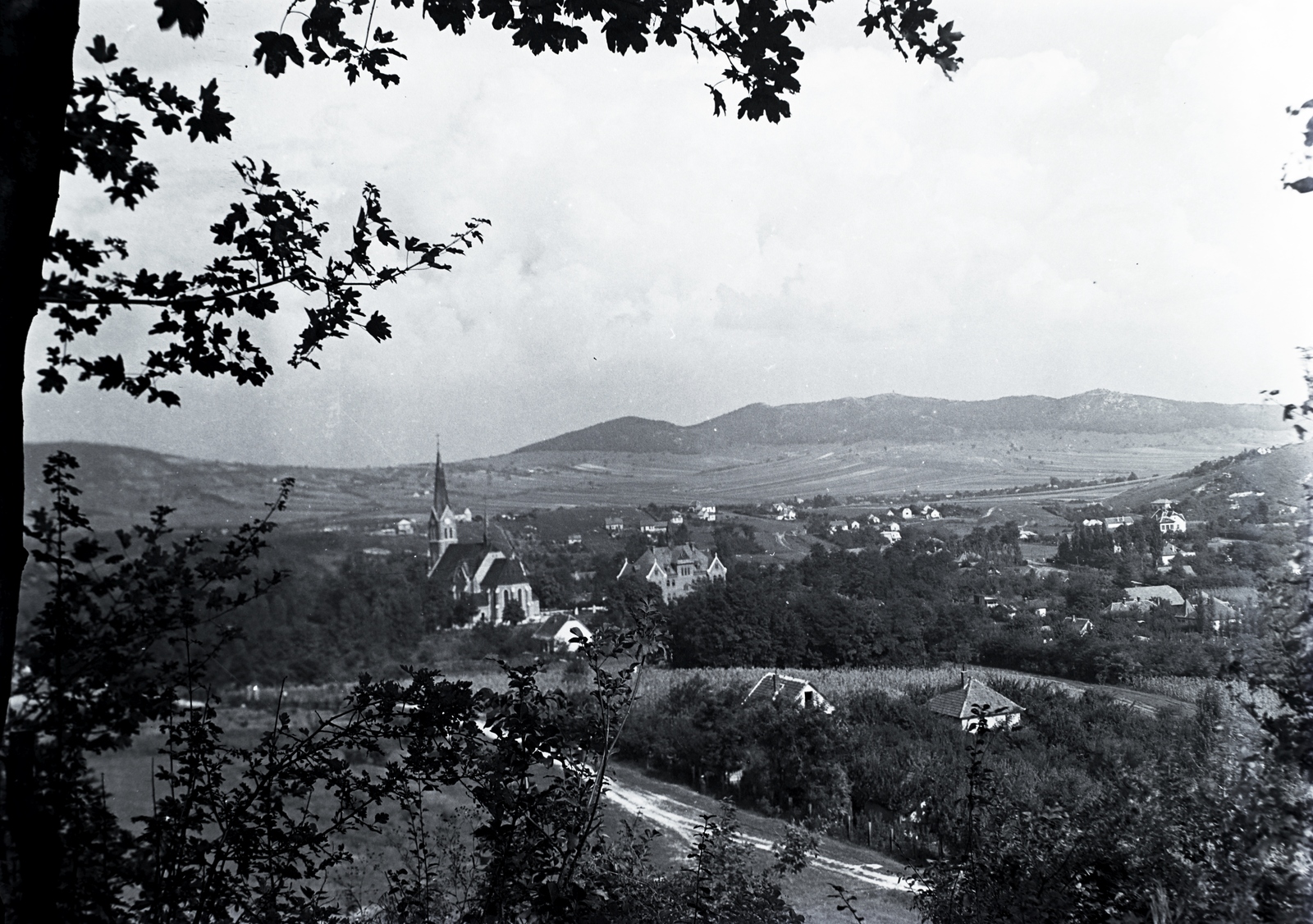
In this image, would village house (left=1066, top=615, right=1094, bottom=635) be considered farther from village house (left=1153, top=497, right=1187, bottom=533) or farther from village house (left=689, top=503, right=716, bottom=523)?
village house (left=689, top=503, right=716, bottom=523)

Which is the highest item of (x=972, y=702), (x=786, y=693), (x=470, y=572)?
(x=470, y=572)

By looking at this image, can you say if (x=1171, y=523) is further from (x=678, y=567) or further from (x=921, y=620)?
(x=678, y=567)

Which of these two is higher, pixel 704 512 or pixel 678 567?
pixel 704 512

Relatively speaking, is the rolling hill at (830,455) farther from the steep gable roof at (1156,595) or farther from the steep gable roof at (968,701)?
the steep gable roof at (968,701)

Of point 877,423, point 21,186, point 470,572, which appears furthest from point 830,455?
point 21,186

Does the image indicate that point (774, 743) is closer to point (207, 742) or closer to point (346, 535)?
point (346, 535)

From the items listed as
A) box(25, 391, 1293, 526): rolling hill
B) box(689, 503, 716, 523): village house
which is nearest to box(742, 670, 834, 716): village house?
box(689, 503, 716, 523): village house

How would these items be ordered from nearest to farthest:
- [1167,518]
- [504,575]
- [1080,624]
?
[1080,624] → [1167,518] → [504,575]
